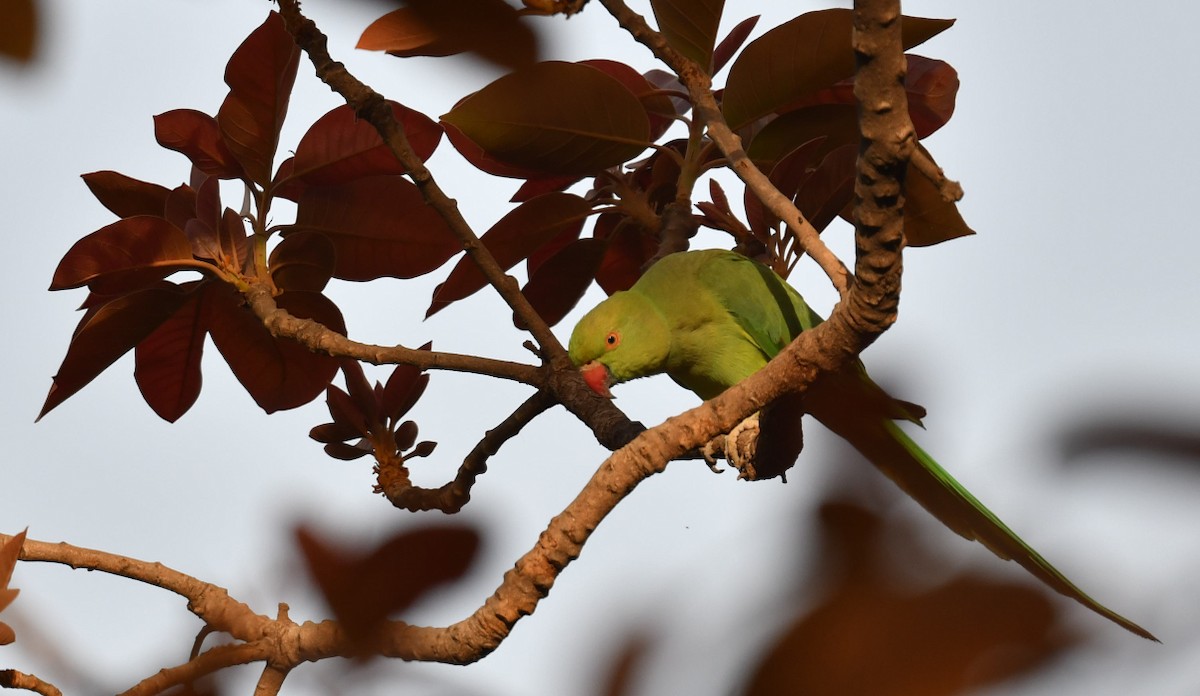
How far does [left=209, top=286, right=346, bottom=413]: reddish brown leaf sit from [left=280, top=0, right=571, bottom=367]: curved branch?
1.48ft

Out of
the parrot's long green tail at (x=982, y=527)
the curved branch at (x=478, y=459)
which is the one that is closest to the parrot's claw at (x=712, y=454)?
the curved branch at (x=478, y=459)

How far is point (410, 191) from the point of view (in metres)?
1.73

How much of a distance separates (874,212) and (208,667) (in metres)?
0.68

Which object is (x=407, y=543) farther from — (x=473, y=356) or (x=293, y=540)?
(x=473, y=356)

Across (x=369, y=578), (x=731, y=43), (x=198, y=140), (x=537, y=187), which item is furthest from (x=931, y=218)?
(x=369, y=578)

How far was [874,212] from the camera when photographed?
922 millimetres

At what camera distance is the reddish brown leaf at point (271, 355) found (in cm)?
180

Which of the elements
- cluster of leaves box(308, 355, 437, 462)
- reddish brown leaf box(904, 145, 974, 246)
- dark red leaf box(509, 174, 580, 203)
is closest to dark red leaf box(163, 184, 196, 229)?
cluster of leaves box(308, 355, 437, 462)

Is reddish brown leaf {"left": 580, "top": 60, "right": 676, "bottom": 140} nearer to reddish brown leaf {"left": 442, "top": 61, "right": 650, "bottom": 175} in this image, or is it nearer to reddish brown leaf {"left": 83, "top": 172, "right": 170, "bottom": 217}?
reddish brown leaf {"left": 442, "top": 61, "right": 650, "bottom": 175}

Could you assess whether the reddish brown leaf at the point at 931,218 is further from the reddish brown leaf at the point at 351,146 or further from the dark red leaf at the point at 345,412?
the dark red leaf at the point at 345,412

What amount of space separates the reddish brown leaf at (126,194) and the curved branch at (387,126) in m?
0.50

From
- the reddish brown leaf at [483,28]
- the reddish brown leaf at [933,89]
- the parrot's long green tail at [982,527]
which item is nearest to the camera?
the parrot's long green tail at [982,527]

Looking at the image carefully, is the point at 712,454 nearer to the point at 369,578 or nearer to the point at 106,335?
the point at 106,335

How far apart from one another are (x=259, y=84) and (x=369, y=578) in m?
1.43
